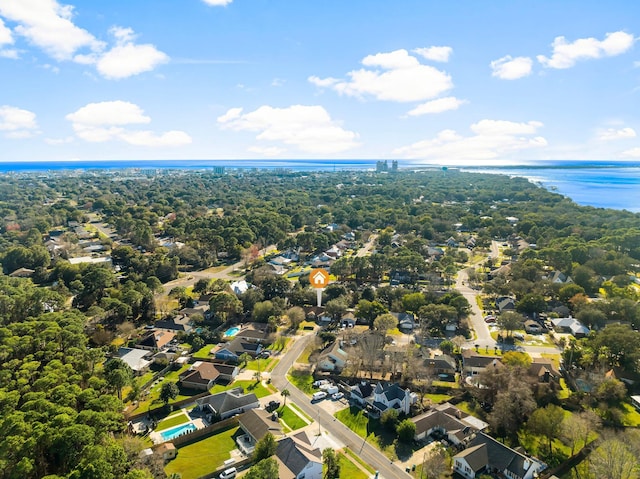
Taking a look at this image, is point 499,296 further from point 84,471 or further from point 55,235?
point 55,235

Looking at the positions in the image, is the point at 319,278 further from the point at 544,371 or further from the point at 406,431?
the point at 406,431

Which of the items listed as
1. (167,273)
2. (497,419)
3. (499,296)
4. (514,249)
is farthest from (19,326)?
(514,249)

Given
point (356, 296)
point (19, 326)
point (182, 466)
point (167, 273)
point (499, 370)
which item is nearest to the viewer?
point (182, 466)

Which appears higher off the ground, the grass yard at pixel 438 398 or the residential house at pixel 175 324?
the residential house at pixel 175 324

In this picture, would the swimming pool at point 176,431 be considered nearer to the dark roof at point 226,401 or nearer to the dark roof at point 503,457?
the dark roof at point 226,401

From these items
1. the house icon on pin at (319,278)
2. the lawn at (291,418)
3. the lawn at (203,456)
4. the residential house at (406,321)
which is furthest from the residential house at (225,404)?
the house icon on pin at (319,278)

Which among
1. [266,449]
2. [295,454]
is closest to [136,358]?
[266,449]
